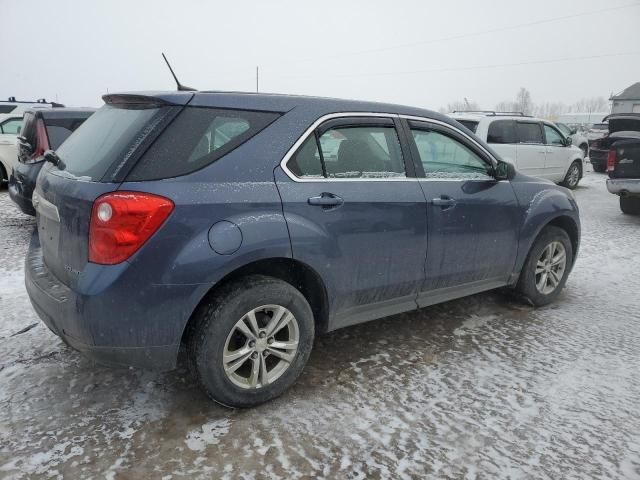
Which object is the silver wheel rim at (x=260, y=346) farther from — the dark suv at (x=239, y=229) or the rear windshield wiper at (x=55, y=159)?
the rear windshield wiper at (x=55, y=159)

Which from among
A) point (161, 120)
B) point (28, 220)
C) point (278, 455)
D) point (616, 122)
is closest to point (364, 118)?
point (161, 120)

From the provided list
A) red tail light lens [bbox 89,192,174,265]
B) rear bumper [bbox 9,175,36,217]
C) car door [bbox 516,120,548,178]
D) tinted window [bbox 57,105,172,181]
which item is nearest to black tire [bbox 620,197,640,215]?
car door [bbox 516,120,548,178]

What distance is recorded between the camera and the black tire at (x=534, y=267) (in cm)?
424

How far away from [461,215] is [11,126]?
10.4 meters

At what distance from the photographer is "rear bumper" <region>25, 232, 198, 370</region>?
2307mm

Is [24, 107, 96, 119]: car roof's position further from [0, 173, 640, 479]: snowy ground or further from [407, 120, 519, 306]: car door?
[407, 120, 519, 306]: car door

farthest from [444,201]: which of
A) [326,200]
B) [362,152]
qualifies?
[326,200]

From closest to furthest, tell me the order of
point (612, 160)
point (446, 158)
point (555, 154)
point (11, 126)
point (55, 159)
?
point (55, 159)
point (446, 158)
point (612, 160)
point (11, 126)
point (555, 154)

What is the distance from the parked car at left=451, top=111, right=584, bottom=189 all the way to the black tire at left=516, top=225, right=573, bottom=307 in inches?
202

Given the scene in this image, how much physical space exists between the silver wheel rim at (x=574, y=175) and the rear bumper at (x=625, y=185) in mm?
4155

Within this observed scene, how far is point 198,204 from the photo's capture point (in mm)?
2412

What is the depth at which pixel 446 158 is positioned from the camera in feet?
12.2

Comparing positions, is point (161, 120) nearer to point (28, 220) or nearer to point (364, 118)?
point (364, 118)

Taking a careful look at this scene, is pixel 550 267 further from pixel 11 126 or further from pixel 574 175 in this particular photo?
pixel 11 126
